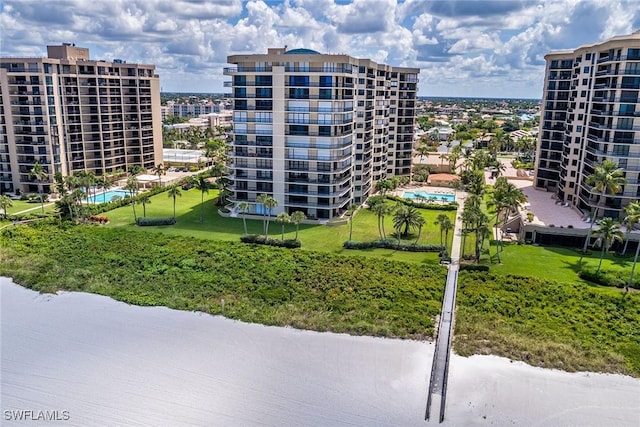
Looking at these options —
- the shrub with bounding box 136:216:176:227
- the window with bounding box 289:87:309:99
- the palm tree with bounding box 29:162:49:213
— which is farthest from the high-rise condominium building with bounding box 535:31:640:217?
the palm tree with bounding box 29:162:49:213

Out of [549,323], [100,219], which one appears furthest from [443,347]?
[100,219]

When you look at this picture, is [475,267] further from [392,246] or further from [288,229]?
[288,229]

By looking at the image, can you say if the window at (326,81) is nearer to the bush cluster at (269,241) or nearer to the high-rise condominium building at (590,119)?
the bush cluster at (269,241)

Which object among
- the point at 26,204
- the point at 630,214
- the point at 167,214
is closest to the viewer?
the point at 630,214

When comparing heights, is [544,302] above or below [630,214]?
below

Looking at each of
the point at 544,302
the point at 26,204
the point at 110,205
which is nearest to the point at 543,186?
the point at 544,302

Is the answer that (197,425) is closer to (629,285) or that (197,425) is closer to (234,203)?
(629,285)

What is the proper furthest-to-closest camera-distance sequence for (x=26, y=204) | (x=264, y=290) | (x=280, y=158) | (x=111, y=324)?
1. (x=26, y=204)
2. (x=280, y=158)
3. (x=264, y=290)
4. (x=111, y=324)

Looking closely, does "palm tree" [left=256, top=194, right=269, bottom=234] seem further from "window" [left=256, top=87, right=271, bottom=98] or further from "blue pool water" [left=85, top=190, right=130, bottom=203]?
"blue pool water" [left=85, top=190, right=130, bottom=203]
